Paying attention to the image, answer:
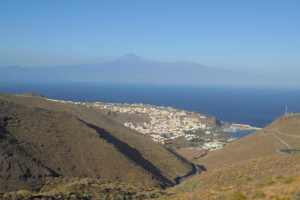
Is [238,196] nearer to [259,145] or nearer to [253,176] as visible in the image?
[253,176]

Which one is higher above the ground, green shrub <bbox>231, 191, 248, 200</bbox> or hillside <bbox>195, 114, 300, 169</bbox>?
green shrub <bbox>231, 191, 248, 200</bbox>

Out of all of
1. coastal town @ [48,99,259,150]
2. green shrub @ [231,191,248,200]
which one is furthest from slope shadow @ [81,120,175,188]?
coastal town @ [48,99,259,150]

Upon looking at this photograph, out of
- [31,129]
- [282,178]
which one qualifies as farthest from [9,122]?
[282,178]

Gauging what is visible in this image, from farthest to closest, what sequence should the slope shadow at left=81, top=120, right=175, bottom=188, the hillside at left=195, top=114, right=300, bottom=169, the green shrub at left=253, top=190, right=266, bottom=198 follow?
the hillside at left=195, top=114, right=300, bottom=169
the slope shadow at left=81, top=120, right=175, bottom=188
the green shrub at left=253, top=190, right=266, bottom=198

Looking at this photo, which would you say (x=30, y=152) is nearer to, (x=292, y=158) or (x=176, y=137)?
(x=292, y=158)

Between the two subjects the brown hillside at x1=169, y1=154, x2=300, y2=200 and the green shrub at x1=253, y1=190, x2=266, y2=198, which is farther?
the brown hillside at x1=169, y1=154, x2=300, y2=200

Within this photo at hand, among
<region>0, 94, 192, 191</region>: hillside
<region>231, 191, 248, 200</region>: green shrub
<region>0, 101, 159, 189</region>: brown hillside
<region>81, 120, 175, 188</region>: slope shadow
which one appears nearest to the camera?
<region>231, 191, 248, 200</region>: green shrub

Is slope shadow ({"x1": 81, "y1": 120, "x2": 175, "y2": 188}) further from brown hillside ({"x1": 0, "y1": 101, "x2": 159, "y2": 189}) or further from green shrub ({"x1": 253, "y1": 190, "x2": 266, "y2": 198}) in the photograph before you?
green shrub ({"x1": 253, "y1": 190, "x2": 266, "y2": 198})

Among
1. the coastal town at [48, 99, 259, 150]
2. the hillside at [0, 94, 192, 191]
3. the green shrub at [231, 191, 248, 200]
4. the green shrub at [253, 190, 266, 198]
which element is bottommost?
the coastal town at [48, 99, 259, 150]
